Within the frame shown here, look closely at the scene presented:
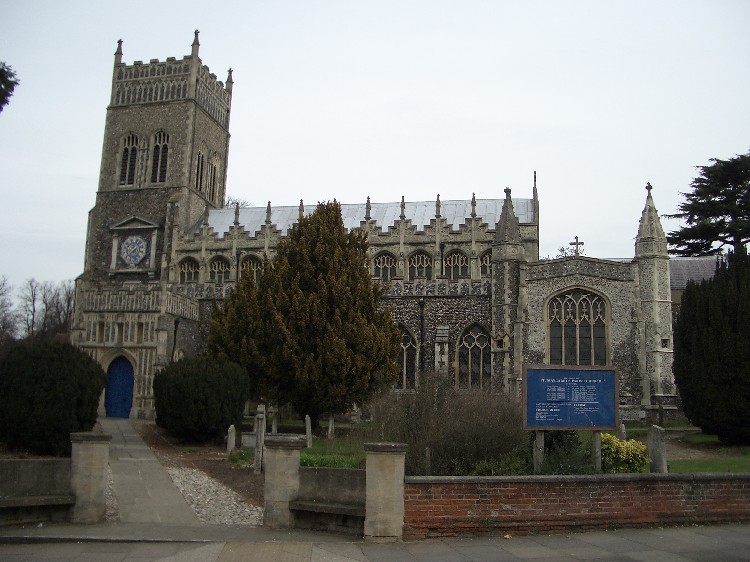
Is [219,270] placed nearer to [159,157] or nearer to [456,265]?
[159,157]

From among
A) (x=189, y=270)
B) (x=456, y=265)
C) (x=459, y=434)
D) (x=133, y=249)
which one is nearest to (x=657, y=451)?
(x=459, y=434)

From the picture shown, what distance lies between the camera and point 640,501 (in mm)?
10000

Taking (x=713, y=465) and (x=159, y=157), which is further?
(x=159, y=157)

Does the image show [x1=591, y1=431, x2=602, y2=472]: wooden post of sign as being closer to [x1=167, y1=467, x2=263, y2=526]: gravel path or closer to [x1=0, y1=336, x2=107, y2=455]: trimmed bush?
[x1=167, y1=467, x2=263, y2=526]: gravel path

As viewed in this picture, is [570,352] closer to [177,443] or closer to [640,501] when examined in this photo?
[177,443]

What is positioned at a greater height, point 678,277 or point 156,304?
point 678,277

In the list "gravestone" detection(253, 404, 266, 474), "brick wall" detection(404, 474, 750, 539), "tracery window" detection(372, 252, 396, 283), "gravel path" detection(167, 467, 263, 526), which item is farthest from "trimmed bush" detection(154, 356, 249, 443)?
"tracery window" detection(372, 252, 396, 283)

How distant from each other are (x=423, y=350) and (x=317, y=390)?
9042 millimetres

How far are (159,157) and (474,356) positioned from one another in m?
20.0

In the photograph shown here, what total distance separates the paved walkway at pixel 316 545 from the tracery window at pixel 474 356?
798 inches

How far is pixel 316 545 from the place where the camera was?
30.3ft

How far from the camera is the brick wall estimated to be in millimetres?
9484

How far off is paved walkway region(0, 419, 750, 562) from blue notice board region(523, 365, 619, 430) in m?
1.63

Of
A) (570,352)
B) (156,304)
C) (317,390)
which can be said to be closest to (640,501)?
(317,390)
